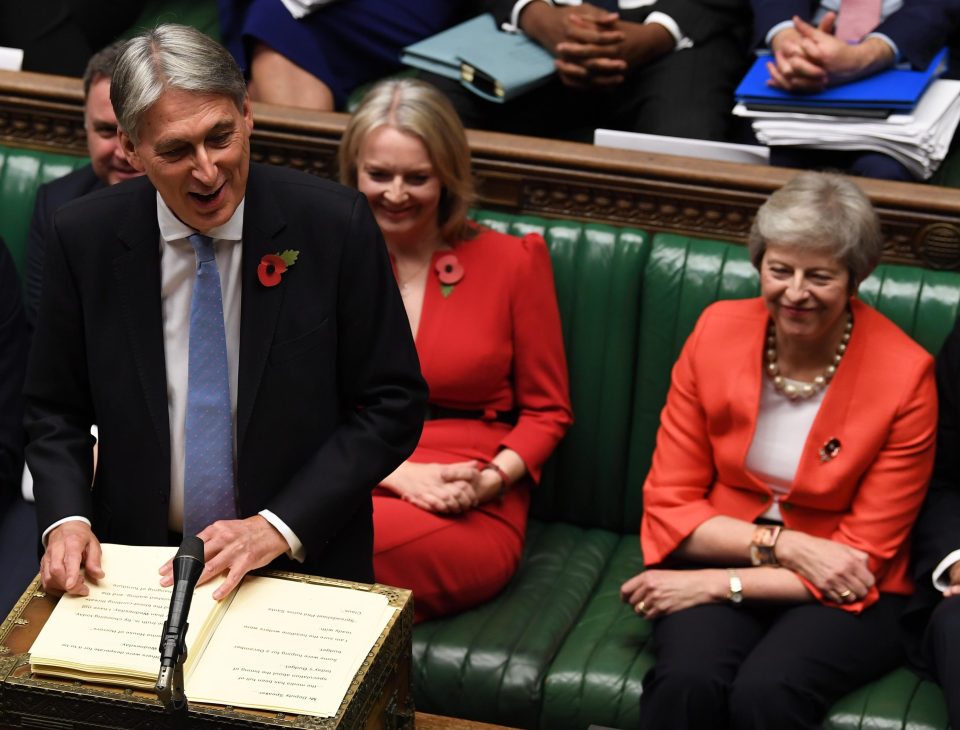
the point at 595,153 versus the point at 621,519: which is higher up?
the point at 595,153

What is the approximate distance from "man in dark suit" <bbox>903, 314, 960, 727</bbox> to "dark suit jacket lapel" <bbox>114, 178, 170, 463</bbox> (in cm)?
150

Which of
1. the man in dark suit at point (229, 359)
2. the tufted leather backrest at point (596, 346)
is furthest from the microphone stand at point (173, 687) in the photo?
the tufted leather backrest at point (596, 346)

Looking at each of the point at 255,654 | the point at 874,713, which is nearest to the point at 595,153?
the point at 874,713

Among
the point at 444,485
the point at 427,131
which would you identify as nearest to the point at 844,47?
the point at 427,131

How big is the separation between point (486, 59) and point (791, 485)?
1444mm

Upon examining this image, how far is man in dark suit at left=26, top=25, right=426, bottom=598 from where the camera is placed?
227 centimetres

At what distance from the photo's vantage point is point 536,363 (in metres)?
3.37

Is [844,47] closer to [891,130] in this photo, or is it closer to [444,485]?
[891,130]

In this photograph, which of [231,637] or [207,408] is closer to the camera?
[231,637]

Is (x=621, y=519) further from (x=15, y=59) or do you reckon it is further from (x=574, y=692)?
(x=15, y=59)

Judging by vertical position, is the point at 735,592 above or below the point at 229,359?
below

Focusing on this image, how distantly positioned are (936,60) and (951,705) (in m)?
1.59

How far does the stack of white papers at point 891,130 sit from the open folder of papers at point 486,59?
573 millimetres

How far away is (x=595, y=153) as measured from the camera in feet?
11.5
